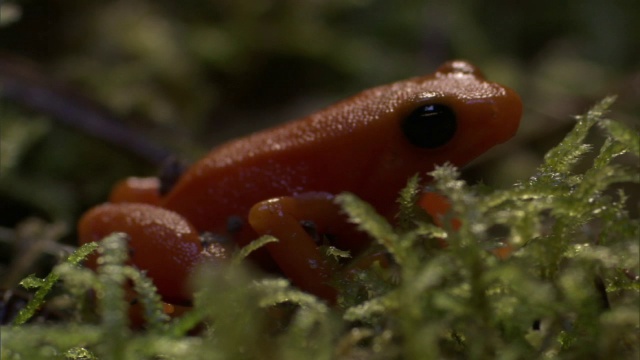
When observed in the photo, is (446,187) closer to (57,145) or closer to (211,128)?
(57,145)

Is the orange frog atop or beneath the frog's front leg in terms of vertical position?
atop

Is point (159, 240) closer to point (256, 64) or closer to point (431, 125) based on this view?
point (431, 125)

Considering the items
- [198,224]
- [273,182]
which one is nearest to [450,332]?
[273,182]

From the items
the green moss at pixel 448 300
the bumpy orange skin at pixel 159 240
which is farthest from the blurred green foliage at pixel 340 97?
the bumpy orange skin at pixel 159 240

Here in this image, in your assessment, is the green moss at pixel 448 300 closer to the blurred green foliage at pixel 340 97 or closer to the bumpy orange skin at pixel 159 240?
the blurred green foliage at pixel 340 97

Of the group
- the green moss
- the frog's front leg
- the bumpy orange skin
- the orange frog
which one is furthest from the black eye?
the bumpy orange skin

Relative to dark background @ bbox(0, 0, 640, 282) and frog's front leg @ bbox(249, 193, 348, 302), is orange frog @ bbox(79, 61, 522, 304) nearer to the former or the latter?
frog's front leg @ bbox(249, 193, 348, 302)

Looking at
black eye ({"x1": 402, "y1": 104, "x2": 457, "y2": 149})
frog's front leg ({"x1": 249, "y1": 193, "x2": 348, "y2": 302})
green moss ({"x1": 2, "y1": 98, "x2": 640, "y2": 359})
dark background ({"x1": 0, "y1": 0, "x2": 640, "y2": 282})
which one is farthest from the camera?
dark background ({"x1": 0, "y1": 0, "x2": 640, "y2": 282})
